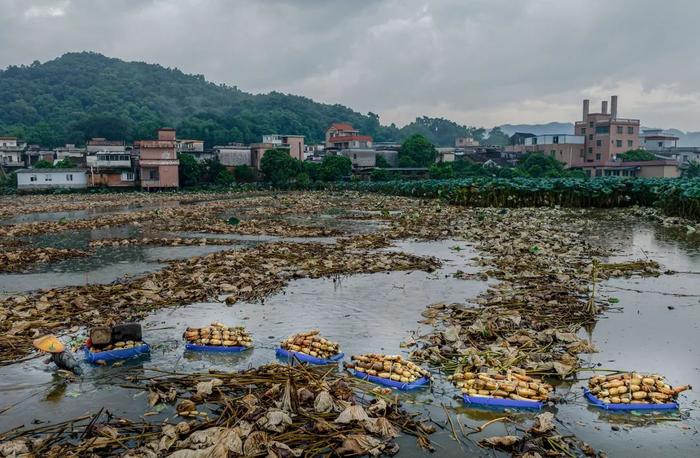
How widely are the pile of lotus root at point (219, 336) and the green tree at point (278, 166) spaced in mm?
55069

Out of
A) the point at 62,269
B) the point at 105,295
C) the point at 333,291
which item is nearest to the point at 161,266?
the point at 62,269

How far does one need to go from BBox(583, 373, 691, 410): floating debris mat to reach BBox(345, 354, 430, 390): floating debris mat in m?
1.86

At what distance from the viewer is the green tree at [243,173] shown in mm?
64312

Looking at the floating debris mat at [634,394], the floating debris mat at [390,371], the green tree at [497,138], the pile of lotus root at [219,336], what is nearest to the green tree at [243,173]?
the pile of lotus root at [219,336]

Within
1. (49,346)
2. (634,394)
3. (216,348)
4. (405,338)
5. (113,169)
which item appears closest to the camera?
(634,394)

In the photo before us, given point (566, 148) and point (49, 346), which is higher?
point (566, 148)

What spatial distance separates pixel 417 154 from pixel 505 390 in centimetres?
6977

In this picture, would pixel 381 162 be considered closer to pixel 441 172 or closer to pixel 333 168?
pixel 333 168

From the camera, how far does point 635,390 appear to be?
19.8 feet

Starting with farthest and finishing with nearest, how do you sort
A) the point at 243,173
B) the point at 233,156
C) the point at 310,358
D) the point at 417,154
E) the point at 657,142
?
the point at 657,142 → the point at 417,154 → the point at 233,156 → the point at 243,173 → the point at 310,358

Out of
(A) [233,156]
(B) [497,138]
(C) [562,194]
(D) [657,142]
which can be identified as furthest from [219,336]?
(B) [497,138]

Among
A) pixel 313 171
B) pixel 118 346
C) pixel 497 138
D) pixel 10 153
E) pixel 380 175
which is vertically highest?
pixel 497 138

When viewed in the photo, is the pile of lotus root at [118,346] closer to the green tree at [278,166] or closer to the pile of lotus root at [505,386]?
the pile of lotus root at [505,386]

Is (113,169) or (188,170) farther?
(188,170)
